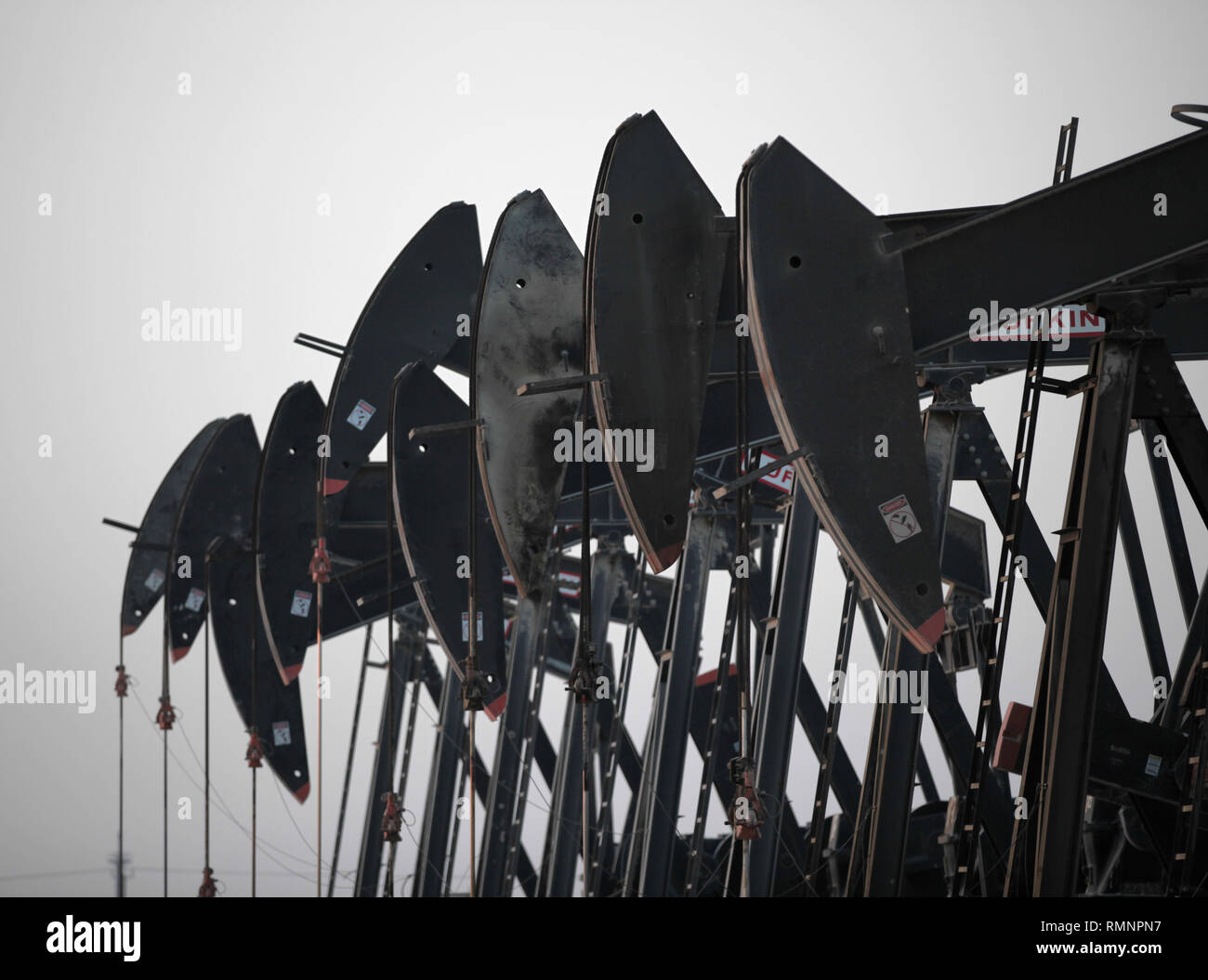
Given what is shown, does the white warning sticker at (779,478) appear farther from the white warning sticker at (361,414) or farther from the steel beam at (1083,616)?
the steel beam at (1083,616)

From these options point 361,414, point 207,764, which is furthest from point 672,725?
point 207,764

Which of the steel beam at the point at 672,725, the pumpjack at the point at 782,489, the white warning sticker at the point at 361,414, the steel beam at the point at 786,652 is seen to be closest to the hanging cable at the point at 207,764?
the pumpjack at the point at 782,489

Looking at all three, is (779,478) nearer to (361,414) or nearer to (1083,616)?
(361,414)

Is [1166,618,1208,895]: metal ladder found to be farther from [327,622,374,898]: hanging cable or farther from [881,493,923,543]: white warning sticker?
[327,622,374,898]: hanging cable

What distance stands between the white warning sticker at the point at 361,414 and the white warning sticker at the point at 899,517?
6.05 metres

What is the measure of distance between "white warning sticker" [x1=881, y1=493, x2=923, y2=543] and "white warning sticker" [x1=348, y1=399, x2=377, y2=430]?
19.9 feet

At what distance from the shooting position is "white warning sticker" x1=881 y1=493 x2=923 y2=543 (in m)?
4.84

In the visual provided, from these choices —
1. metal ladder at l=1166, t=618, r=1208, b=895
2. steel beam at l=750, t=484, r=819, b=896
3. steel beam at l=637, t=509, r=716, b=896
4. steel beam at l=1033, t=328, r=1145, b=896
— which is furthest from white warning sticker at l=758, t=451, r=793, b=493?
steel beam at l=1033, t=328, r=1145, b=896

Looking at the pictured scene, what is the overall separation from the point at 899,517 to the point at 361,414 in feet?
20.1

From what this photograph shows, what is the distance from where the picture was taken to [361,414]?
10.4 meters

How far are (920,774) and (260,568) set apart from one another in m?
6.43

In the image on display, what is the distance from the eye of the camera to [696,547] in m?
9.52

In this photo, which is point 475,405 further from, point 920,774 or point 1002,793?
point 920,774
